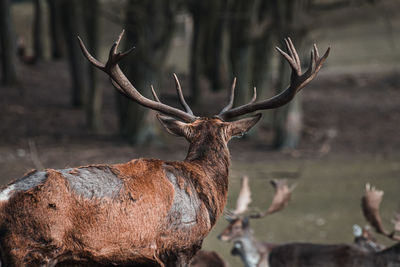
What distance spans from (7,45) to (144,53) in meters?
7.46

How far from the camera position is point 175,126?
615cm

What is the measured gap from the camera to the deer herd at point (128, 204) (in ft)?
15.3

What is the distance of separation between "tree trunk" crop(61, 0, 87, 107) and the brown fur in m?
15.0

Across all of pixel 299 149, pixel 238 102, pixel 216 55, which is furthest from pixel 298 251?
pixel 216 55

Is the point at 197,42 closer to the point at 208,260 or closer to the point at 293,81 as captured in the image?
the point at 208,260

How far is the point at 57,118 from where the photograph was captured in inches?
794

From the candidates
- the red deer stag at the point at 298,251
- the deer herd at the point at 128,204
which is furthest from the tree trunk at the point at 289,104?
the deer herd at the point at 128,204

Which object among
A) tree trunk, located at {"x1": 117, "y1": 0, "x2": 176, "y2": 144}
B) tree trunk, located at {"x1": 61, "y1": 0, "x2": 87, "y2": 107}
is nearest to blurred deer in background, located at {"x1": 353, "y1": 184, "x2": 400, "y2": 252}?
tree trunk, located at {"x1": 117, "y1": 0, "x2": 176, "y2": 144}

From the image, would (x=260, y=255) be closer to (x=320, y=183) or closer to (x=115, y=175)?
(x=115, y=175)

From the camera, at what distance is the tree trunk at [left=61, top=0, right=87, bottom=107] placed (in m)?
20.2

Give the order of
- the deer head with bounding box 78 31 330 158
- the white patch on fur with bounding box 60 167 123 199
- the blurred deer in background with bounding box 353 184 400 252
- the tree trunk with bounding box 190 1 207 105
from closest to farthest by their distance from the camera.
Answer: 1. the white patch on fur with bounding box 60 167 123 199
2. the deer head with bounding box 78 31 330 158
3. the blurred deer in background with bounding box 353 184 400 252
4. the tree trunk with bounding box 190 1 207 105

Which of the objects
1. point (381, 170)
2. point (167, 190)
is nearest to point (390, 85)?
point (381, 170)

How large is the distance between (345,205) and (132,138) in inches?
249

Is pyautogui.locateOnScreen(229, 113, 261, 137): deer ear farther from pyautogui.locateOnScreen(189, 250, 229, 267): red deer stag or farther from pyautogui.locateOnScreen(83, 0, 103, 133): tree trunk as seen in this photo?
pyautogui.locateOnScreen(83, 0, 103, 133): tree trunk
